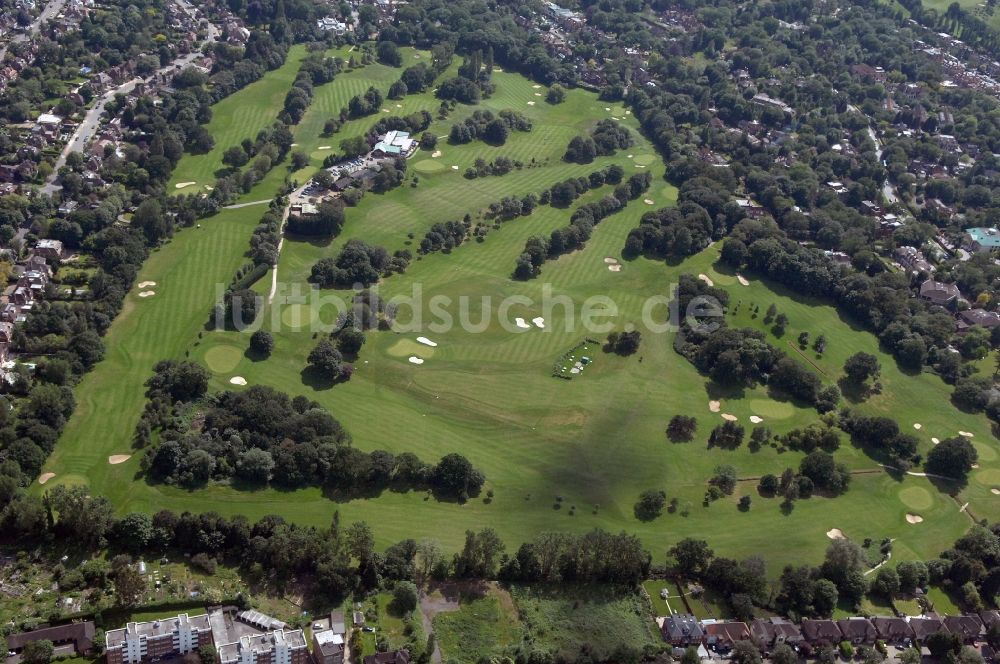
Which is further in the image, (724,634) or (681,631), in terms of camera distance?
(724,634)

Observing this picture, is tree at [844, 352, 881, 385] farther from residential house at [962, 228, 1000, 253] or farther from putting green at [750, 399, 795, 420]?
residential house at [962, 228, 1000, 253]

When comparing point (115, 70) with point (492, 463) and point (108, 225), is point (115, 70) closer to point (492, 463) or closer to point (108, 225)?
point (108, 225)

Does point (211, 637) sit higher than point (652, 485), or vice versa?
point (652, 485)

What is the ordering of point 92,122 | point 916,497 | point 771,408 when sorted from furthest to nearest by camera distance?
point 92,122
point 771,408
point 916,497

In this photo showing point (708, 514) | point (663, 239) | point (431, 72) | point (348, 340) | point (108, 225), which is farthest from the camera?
point (431, 72)

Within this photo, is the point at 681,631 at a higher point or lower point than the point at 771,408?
lower

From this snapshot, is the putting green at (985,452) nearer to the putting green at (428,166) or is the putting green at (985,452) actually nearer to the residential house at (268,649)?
the residential house at (268,649)

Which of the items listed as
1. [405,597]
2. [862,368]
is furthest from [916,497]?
[405,597]

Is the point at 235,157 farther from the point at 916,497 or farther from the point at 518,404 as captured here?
the point at 916,497

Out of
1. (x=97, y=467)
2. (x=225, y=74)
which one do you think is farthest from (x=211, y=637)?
(x=225, y=74)
